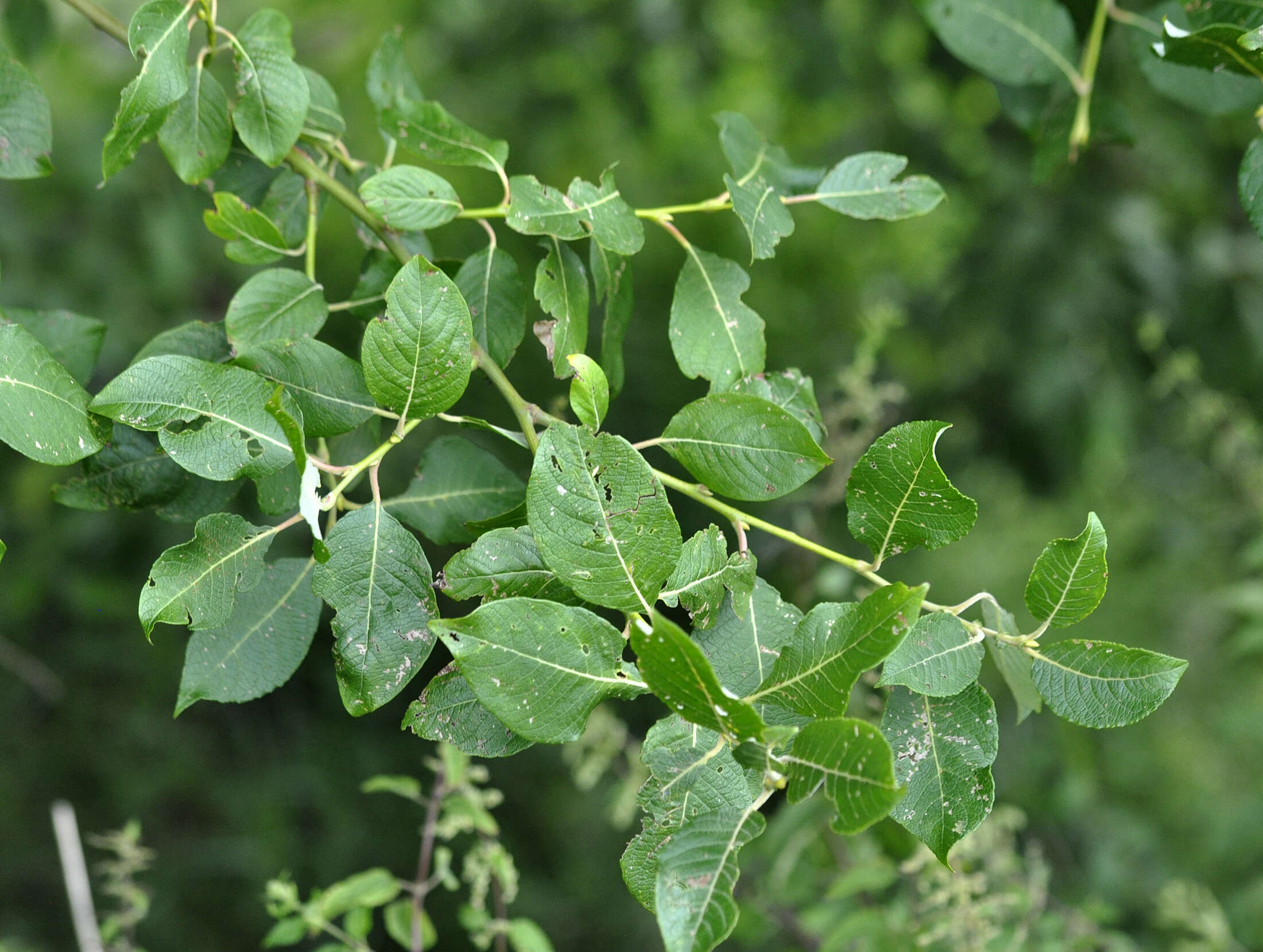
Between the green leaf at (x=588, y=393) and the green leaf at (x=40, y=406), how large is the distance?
245 millimetres

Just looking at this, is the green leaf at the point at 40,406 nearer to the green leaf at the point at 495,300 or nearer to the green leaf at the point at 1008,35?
the green leaf at the point at 495,300

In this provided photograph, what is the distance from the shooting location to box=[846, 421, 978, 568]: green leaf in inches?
20.1

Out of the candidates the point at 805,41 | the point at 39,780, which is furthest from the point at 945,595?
the point at 39,780

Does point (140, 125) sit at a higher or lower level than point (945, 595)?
higher

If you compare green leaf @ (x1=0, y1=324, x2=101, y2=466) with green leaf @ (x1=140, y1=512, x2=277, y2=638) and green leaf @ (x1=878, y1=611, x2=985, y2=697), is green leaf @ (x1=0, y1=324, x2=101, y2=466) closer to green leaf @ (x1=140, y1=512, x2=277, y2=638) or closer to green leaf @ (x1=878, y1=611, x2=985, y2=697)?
green leaf @ (x1=140, y1=512, x2=277, y2=638)

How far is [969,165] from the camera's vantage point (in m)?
2.10

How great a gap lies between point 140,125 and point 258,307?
12 centimetres

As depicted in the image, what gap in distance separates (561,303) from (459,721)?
0.84ft

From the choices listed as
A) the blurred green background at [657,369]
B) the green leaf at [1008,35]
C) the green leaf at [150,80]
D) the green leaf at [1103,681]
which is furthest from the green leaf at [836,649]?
the blurred green background at [657,369]

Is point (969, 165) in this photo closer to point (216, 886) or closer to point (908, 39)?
point (908, 39)

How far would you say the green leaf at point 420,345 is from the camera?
50 centimetres

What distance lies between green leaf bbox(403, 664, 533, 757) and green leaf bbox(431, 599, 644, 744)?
40mm

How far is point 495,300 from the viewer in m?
0.66

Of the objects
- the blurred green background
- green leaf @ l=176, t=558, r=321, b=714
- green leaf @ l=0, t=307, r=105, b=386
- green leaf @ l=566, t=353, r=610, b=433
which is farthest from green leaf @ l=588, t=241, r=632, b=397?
the blurred green background
